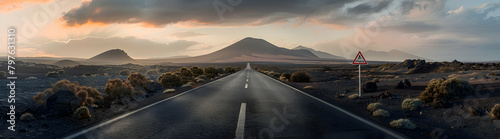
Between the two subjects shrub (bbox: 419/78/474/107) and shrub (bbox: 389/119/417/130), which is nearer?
shrub (bbox: 389/119/417/130)

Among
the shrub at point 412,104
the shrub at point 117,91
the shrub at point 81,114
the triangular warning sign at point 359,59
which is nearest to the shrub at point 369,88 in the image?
the triangular warning sign at point 359,59

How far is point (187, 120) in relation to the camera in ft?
23.5

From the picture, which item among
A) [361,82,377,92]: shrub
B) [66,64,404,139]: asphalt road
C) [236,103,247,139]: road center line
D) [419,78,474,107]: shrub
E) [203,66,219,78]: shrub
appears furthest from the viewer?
[203,66,219,78]: shrub

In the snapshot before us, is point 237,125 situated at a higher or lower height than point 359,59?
lower

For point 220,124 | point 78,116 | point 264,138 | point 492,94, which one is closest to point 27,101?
point 78,116

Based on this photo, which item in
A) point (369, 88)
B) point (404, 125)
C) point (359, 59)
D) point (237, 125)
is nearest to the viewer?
point (237, 125)

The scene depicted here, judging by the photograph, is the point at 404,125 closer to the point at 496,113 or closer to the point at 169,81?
the point at 496,113

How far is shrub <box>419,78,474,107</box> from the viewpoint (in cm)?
1012

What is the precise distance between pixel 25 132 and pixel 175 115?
11.6 feet

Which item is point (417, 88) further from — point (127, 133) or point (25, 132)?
point (25, 132)

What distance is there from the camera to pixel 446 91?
10172 mm

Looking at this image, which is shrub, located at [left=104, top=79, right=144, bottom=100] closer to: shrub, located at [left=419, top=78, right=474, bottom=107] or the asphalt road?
the asphalt road

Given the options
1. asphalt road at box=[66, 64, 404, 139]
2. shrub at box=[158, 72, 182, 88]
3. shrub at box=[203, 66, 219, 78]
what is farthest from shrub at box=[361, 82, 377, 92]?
shrub at box=[203, 66, 219, 78]

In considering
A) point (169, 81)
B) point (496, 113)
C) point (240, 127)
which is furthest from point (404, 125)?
point (169, 81)
